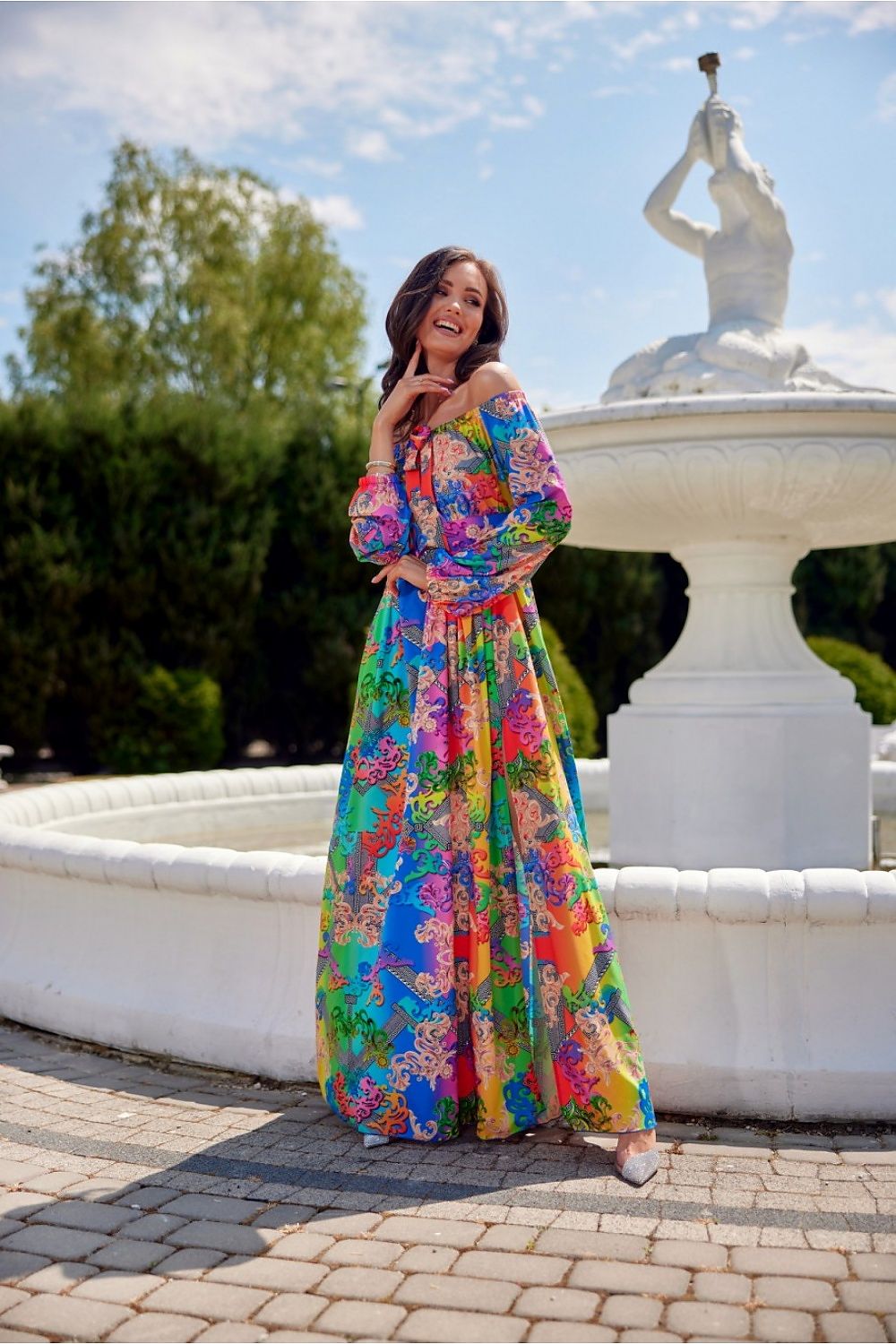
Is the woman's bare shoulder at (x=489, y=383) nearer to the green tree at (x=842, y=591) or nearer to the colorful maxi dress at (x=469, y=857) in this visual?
the colorful maxi dress at (x=469, y=857)

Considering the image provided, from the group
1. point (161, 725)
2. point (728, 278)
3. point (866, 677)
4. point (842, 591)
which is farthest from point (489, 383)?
point (842, 591)

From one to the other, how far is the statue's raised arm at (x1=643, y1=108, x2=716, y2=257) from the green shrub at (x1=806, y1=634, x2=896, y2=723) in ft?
24.8

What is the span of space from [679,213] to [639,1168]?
4301 mm

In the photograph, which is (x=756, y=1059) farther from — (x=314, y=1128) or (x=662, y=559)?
(x=662, y=559)

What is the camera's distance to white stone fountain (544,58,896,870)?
4.41m

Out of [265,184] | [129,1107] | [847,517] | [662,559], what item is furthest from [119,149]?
[129,1107]

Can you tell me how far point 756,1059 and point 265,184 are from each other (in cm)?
→ 2556

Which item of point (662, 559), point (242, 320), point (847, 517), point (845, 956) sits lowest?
point (845, 956)

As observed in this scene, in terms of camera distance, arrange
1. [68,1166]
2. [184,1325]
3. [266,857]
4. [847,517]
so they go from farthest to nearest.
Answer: [847,517], [266,857], [68,1166], [184,1325]

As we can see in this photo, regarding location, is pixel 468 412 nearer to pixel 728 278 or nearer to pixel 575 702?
pixel 728 278

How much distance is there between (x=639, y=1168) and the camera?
2586 millimetres

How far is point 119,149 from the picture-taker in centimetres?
2409

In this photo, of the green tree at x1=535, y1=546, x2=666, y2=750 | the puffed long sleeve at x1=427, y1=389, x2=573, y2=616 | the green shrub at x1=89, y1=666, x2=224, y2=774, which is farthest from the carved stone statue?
the green tree at x1=535, y1=546, x2=666, y2=750

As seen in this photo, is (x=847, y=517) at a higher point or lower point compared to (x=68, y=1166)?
higher
